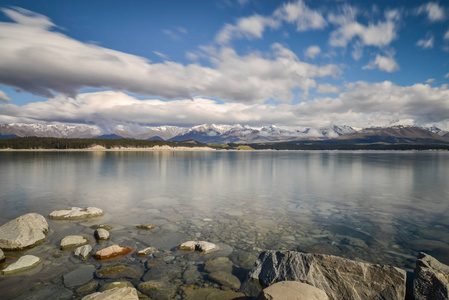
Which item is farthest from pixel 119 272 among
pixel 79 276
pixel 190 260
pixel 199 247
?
pixel 199 247

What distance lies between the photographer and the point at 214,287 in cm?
998

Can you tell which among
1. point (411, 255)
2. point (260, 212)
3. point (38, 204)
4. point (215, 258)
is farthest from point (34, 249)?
point (411, 255)

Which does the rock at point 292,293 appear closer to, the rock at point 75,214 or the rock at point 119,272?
the rock at point 119,272

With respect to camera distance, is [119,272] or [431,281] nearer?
[431,281]

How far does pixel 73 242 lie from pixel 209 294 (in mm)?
9326

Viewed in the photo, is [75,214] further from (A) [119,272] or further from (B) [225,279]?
(B) [225,279]

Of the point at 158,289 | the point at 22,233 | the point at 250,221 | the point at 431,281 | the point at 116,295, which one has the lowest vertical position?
the point at 250,221

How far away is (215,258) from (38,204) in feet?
72.9

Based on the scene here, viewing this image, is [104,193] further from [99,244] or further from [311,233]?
[311,233]

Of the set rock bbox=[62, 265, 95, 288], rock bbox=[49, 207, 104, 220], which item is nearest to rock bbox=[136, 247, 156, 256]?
rock bbox=[62, 265, 95, 288]

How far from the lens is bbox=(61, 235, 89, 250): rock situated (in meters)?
13.5

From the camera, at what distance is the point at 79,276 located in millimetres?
10516

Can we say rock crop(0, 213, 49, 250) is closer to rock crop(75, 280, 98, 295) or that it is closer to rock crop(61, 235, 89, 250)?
rock crop(61, 235, 89, 250)

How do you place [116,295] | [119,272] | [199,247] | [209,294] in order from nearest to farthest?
1. [116,295]
2. [209,294]
3. [119,272]
4. [199,247]
